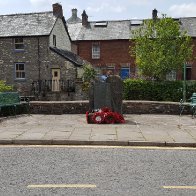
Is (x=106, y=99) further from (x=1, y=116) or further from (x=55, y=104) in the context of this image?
(x=1, y=116)

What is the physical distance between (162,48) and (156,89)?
613cm

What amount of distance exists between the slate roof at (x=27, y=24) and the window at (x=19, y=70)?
306cm

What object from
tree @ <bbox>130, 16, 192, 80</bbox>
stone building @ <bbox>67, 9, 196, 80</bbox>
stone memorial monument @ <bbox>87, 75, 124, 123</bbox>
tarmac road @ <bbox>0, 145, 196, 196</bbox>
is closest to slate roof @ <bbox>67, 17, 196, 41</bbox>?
stone building @ <bbox>67, 9, 196, 80</bbox>

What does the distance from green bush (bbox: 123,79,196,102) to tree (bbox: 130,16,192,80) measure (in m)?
5.13

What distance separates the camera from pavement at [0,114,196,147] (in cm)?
945

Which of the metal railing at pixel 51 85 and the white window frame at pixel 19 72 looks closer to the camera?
the metal railing at pixel 51 85

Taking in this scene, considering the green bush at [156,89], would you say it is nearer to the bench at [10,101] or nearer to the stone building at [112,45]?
the bench at [10,101]

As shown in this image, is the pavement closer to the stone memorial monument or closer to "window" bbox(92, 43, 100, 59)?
the stone memorial monument

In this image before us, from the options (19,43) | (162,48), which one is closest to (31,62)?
(19,43)

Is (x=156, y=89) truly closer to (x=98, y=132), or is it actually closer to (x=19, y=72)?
(x=98, y=132)

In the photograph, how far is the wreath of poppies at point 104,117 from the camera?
507 inches

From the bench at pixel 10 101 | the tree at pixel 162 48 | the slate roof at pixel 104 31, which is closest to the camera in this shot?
the bench at pixel 10 101

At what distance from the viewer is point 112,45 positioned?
42.4 metres

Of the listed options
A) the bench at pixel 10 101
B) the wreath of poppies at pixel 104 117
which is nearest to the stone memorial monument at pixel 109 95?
the wreath of poppies at pixel 104 117
